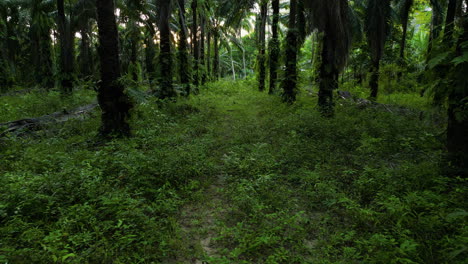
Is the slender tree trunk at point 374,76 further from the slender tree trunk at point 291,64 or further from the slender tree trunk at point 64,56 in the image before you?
the slender tree trunk at point 64,56

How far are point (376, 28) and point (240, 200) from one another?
52.1ft

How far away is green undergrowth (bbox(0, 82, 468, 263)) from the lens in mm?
2986

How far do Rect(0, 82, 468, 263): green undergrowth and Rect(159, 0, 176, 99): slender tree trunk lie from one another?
5398 mm

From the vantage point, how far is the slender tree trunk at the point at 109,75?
23.4 ft

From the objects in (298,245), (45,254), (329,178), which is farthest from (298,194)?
(45,254)

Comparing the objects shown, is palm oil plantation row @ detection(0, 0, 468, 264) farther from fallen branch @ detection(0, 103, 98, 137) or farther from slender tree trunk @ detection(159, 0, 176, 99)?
slender tree trunk @ detection(159, 0, 176, 99)

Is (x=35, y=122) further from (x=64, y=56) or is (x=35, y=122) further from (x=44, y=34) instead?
(x=44, y=34)

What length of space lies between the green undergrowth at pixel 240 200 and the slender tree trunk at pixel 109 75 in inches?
27.1

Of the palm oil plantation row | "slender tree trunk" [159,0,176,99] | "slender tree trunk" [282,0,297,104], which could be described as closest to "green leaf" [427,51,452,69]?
the palm oil plantation row

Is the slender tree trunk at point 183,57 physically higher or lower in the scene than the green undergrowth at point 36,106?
higher

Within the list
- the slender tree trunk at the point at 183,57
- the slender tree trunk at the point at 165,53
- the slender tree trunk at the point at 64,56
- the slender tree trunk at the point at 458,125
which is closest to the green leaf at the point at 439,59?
the slender tree trunk at the point at 458,125

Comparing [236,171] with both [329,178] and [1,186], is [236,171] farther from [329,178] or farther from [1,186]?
[1,186]

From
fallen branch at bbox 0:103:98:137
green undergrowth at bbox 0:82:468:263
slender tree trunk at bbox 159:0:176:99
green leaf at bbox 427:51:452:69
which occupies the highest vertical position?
slender tree trunk at bbox 159:0:176:99

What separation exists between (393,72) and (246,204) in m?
19.2
